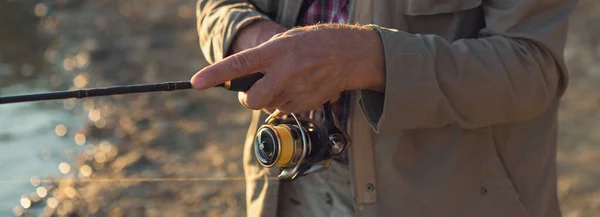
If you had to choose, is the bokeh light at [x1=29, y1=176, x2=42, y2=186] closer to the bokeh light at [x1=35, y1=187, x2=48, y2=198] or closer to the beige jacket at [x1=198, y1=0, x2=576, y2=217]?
the bokeh light at [x1=35, y1=187, x2=48, y2=198]

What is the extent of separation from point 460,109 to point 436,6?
245 millimetres

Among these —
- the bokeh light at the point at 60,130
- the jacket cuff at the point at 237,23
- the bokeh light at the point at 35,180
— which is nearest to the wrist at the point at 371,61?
the jacket cuff at the point at 237,23

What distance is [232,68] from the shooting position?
1536 millimetres

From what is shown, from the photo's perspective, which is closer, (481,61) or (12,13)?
(481,61)

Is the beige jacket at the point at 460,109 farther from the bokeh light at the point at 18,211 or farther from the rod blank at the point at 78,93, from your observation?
the bokeh light at the point at 18,211

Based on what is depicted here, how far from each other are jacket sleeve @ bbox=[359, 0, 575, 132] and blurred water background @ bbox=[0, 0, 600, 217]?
2.42 metres

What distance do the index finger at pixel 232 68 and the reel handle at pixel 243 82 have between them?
1.0 inches

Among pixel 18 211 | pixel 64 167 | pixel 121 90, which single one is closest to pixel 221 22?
pixel 121 90

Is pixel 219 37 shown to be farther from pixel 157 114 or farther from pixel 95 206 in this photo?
pixel 157 114

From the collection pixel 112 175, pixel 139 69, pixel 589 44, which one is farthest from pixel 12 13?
pixel 589 44

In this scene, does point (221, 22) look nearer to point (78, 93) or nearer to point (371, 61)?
point (371, 61)

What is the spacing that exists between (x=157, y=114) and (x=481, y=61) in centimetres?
440

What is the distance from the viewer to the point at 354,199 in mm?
1910

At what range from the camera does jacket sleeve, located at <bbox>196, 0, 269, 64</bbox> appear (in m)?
2.05
